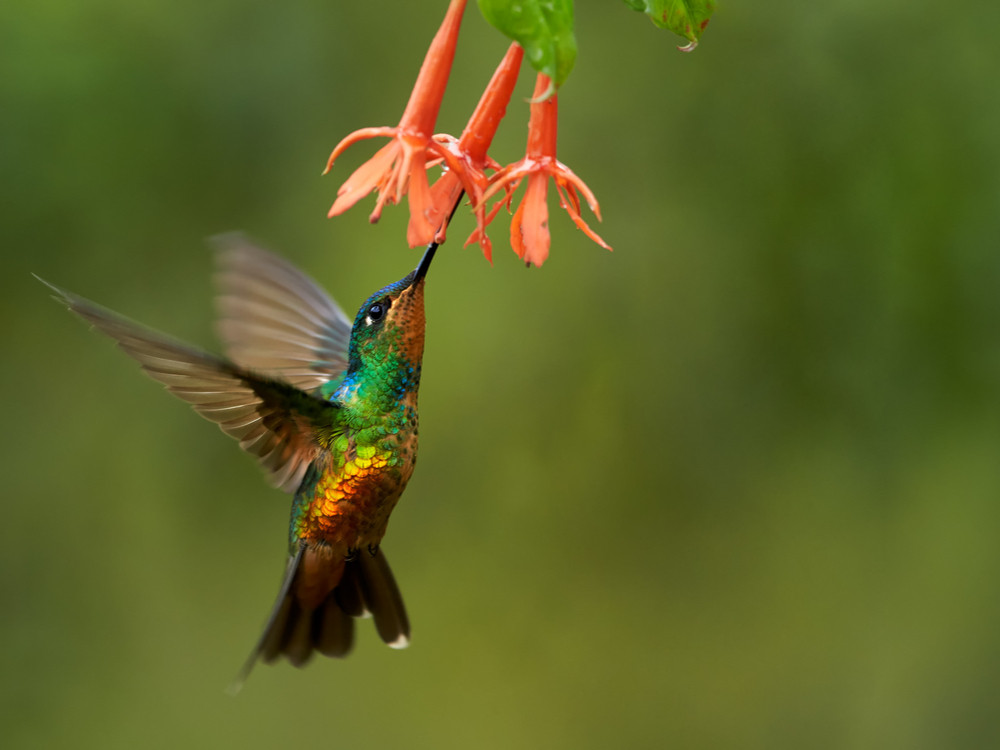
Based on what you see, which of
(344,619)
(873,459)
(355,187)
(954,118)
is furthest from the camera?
(873,459)

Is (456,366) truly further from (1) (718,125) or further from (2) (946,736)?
(2) (946,736)

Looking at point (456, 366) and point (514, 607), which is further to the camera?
point (514, 607)

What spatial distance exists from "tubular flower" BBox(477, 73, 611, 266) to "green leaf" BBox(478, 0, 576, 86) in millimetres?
118

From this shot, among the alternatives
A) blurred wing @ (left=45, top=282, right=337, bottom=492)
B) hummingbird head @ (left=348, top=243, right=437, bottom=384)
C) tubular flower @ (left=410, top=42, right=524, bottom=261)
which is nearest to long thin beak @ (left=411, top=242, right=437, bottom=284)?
hummingbird head @ (left=348, top=243, right=437, bottom=384)

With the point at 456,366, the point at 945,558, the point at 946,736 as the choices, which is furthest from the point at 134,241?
the point at 946,736

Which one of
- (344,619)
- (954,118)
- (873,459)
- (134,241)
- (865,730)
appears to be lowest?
(865,730)

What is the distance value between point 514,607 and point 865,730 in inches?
44.7

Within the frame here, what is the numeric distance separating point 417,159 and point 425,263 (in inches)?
9.0

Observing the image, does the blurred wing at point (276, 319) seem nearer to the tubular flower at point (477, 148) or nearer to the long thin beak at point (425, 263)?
the long thin beak at point (425, 263)

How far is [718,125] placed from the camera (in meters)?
2.59

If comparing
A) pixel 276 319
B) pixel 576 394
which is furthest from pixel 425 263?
pixel 576 394

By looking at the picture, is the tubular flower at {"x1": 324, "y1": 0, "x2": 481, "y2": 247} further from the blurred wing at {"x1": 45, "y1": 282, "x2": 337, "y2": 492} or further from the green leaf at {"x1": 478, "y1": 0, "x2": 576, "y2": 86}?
the blurred wing at {"x1": 45, "y1": 282, "x2": 337, "y2": 492}

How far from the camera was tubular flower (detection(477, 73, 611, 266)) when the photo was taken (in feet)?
3.27

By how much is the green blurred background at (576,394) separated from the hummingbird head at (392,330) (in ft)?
4.57
